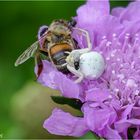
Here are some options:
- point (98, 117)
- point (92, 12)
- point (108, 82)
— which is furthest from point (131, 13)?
point (98, 117)

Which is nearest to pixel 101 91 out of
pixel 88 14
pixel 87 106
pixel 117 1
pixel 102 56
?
pixel 87 106

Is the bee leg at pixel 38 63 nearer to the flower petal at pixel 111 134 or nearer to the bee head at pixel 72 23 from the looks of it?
the bee head at pixel 72 23

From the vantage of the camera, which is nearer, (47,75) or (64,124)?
(64,124)

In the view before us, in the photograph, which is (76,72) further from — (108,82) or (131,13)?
(131,13)

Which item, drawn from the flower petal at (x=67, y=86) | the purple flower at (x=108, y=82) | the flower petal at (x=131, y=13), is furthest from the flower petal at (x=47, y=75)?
the flower petal at (x=131, y=13)

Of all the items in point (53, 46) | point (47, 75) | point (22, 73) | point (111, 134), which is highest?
point (53, 46)

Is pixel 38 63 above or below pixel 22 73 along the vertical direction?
above
